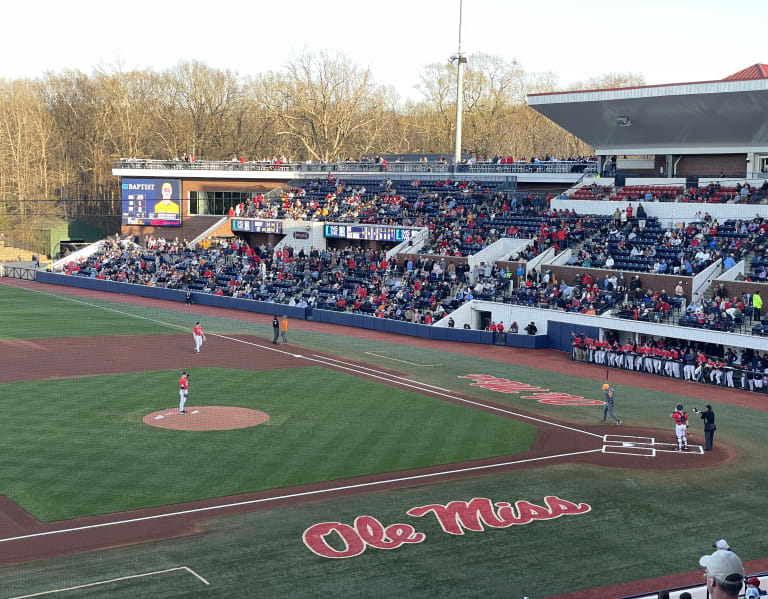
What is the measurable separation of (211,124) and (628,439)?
296 feet

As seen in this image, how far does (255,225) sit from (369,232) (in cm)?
1228

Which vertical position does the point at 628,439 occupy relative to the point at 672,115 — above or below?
below

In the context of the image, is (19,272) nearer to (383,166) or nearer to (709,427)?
(383,166)

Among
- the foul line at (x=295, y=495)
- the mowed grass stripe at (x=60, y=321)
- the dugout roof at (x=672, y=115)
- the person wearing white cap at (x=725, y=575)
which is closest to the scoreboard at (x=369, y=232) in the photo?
the dugout roof at (x=672, y=115)

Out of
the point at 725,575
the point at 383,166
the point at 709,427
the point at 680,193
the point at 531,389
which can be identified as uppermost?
the point at 383,166

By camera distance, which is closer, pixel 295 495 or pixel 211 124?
pixel 295 495

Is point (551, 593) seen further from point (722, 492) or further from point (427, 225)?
point (427, 225)

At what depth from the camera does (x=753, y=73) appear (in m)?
46.6

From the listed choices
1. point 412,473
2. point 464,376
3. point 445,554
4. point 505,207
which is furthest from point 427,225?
point 445,554

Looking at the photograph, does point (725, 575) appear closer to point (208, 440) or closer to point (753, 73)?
point (208, 440)

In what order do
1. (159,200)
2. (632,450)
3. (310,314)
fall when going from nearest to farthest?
(632,450) → (310,314) → (159,200)

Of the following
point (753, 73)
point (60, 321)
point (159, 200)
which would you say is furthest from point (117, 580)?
point (159, 200)

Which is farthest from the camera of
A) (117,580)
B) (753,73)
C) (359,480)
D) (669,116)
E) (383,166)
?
(383,166)

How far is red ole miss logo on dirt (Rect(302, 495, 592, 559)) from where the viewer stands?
55.1 feet
